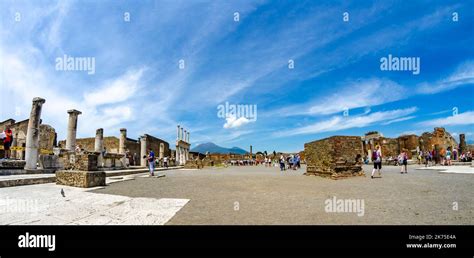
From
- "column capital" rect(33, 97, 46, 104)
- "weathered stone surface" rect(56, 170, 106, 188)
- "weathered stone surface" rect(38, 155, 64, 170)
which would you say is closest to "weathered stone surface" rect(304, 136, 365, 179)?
"weathered stone surface" rect(56, 170, 106, 188)

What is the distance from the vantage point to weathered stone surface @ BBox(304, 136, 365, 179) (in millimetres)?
12102

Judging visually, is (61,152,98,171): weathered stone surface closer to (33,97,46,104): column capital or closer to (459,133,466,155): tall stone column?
(33,97,46,104): column capital

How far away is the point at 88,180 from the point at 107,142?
121 feet

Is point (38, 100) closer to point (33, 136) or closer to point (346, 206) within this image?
point (33, 136)

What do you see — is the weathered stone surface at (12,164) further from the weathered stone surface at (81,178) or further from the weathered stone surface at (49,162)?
the weathered stone surface at (81,178)

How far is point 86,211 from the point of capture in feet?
14.8

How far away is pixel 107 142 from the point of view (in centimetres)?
4075

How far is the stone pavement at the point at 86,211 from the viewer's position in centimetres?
383
